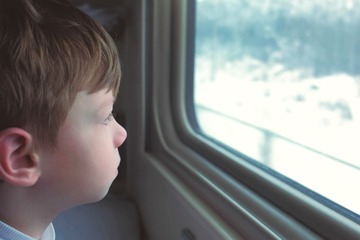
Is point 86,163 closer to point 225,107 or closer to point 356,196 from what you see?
point 356,196

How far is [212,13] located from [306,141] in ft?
2.35

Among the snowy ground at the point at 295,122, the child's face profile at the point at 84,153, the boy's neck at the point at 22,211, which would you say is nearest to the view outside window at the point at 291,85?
the snowy ground at the point at 295,122

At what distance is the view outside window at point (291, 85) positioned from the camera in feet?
3.14

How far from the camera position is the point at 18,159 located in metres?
0.68

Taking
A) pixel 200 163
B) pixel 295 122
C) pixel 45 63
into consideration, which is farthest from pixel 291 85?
pixel 45 63

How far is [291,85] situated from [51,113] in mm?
699

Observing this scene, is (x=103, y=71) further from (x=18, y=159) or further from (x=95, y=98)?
(x=18, y=159)

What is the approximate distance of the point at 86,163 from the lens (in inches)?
29.4

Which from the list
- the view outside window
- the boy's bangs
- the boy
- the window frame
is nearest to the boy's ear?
the boy

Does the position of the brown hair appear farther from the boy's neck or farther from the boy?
the boy's neck

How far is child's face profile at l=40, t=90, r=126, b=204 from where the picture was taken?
71 centimetres

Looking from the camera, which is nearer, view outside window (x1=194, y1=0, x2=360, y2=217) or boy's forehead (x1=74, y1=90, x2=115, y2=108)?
boy's forehead (x1=74, y1=90, x2=115, y2=108)

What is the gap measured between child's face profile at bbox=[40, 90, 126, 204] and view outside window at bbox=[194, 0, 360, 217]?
48 centimetres

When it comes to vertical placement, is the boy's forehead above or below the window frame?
above
